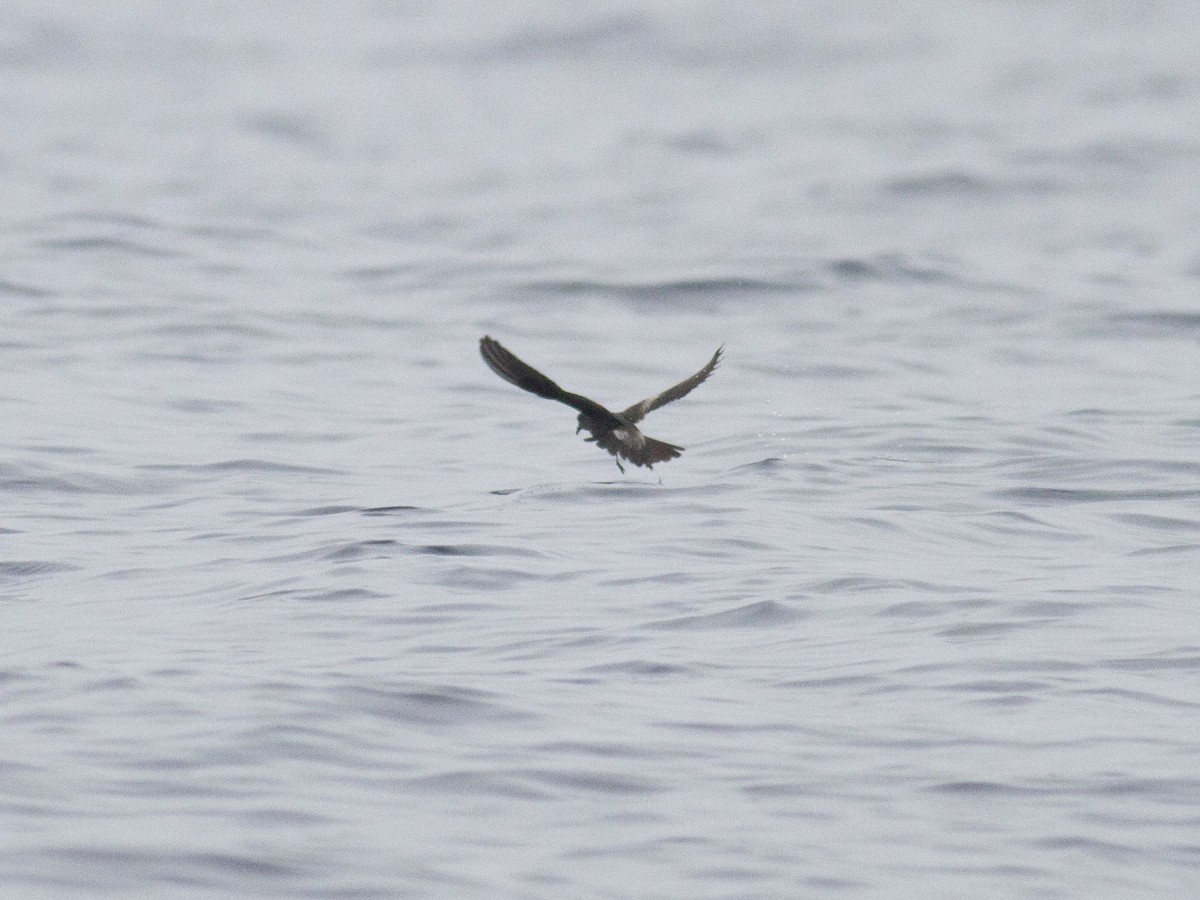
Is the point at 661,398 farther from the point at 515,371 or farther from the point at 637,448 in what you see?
the point at 515,371

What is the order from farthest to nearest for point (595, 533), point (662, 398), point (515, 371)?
1. point (595, 533)
2. point (662, 398)
3. point (515, 371)

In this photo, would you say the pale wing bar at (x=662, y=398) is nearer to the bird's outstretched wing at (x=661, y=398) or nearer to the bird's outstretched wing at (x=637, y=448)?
the bird's outstretched wing at (x=661, y=398)

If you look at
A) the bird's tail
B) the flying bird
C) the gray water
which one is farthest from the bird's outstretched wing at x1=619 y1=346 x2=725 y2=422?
the gray water

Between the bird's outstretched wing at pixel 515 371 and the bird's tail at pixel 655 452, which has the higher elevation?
the bird's outstretched wing at pixel 515 371

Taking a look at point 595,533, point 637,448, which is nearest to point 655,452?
point 637,448

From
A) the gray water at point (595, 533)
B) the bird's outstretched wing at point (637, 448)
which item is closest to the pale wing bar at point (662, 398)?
the bird's outstretched wing at point (637, 448)

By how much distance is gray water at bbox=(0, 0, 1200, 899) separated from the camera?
5.82 m

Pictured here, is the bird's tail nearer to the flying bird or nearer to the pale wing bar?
the flying bird

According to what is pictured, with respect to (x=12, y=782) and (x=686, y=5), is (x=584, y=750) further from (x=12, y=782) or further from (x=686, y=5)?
(x=686, y=5)

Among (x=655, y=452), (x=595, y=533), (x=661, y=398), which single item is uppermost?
(x=661, y=398)

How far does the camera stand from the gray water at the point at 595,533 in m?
5.82

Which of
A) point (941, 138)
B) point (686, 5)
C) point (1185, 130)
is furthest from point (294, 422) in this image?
point (686, 5)

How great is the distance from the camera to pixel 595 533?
945 cm

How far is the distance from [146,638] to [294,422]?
15.9 ft
